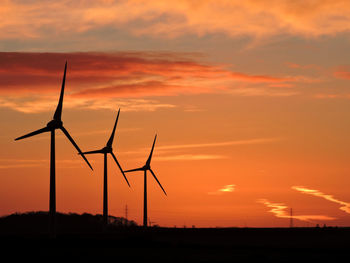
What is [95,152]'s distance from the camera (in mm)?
158625

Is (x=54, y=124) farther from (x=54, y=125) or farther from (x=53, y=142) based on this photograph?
(x=53, y=142)

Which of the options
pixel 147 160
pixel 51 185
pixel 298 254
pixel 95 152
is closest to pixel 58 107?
pixel 51 185

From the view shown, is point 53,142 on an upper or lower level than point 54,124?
lower

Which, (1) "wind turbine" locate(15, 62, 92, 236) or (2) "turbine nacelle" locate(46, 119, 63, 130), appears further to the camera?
(2) "turbine nacelle" locate(46, 119, 63, 130)

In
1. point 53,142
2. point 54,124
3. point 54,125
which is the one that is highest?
point 54,124

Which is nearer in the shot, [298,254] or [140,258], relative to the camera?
[140,258]

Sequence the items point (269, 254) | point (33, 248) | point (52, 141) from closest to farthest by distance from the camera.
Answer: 1. point (269, 254)
2. point (33, 248)
3. point (52, 141)

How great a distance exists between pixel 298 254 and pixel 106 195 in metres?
59.6

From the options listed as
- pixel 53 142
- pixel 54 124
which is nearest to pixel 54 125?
pixel 54 124

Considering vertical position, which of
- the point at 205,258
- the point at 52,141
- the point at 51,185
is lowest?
the point at 205,258

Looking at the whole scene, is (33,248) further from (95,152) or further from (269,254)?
(95,152)

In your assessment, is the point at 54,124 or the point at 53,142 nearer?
the point at 53,142

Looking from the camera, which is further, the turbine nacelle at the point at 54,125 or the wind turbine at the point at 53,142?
the turbine nacelle at the point at 54,125

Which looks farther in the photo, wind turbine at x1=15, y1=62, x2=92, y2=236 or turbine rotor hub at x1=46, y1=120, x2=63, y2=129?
turbine rotor hub at x1=46, y1=120, x2=63, y2=129
